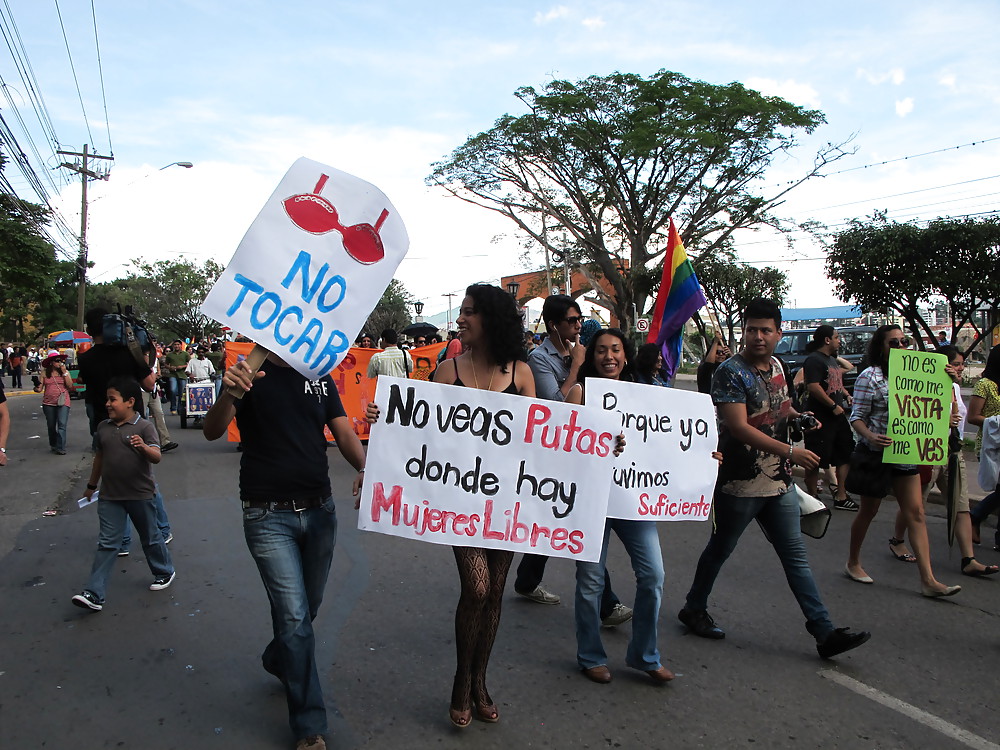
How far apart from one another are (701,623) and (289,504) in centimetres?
254

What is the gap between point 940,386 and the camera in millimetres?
5594

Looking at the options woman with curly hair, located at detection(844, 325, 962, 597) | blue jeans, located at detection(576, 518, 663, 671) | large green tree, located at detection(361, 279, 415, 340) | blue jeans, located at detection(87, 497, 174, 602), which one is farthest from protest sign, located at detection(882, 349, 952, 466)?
large green tree, located at detection(361, 279, 415, 340)

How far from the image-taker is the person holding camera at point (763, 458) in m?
4.16

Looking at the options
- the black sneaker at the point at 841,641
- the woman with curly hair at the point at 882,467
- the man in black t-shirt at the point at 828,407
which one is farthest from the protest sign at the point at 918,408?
the man in black t-shirt at the point at 828,407

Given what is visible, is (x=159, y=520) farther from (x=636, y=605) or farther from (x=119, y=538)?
(x=636, y=605)

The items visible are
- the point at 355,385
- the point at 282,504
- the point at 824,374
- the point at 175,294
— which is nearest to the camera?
the point at 282,504

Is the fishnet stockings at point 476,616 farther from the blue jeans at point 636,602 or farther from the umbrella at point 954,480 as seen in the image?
the umbrella at point 954,480

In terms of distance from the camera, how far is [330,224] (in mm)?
3105

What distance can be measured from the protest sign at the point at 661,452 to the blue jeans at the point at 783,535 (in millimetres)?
151

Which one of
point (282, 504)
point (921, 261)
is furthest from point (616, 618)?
point (921, 261)

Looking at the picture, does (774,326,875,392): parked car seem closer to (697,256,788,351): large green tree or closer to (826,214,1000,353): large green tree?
(826,214,1000,353): large green tree

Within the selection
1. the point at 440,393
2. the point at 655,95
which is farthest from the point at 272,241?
the point at 655,95

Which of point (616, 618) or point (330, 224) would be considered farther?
point (616, 618)

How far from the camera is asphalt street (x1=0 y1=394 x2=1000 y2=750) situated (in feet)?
11.1
